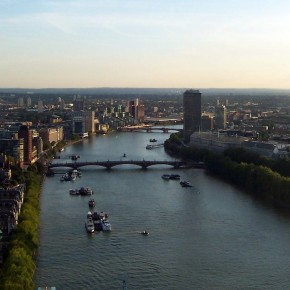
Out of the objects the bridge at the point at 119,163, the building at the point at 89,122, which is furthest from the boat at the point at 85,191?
the building at the point at 89,122

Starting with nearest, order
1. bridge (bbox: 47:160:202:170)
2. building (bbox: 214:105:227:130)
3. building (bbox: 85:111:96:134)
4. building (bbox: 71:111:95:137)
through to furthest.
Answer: bridge (bbox: 47:160:202:170) < building (bbox: 71:111:95:137) < building (bbox: 214:105:227:130) < building (bbox: 85:111:96:134)

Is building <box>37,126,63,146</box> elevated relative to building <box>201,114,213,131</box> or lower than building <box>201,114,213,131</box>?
lower

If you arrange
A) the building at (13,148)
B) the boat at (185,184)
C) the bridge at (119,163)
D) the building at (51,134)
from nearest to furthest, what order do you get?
the boat at (185,184)
the building at (13,148)
the bridge at (119,163)
the building at (51,134)

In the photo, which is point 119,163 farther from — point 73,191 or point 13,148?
point 73,191

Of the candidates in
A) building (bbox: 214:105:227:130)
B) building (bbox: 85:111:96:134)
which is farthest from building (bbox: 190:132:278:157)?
building (bbox: 85:111:96:134)

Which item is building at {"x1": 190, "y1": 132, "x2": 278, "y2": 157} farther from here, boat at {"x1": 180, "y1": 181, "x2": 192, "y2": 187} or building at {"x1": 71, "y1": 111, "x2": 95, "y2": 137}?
building at {"x1": 71, "y1": 111, "x2": 95, "y2": 137}

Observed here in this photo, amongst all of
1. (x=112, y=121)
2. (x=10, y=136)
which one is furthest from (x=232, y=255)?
(x=112, y=121)

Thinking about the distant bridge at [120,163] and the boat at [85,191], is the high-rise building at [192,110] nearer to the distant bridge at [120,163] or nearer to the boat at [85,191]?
the distant bridge at [120,163]

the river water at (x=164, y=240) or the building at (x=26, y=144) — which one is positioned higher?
the building at (x=26, y=144)
